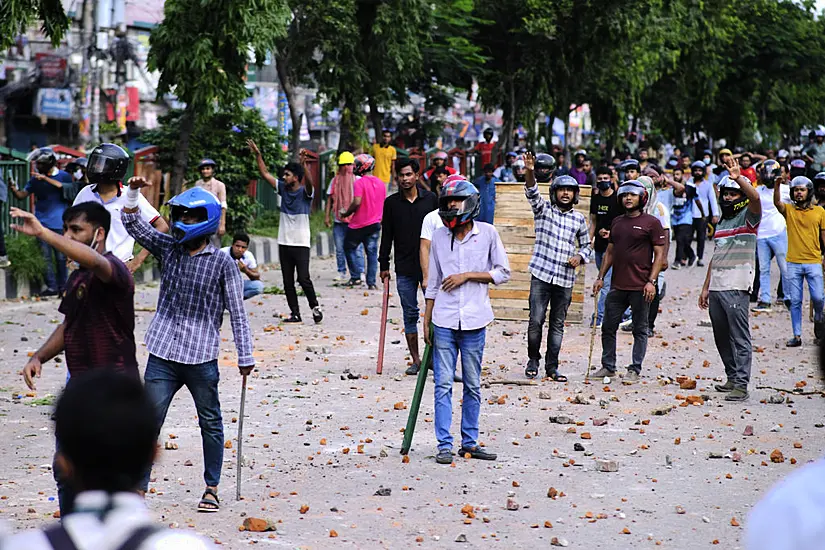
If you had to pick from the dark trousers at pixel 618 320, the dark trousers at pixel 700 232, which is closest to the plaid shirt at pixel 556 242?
the dark trousers at pixel 618 320

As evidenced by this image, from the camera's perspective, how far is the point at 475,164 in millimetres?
36906

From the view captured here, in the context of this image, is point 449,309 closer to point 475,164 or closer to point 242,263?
point 242,263

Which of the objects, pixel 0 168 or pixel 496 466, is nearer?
pixel 496 466

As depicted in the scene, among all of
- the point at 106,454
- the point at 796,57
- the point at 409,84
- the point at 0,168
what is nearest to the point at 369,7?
the point at 409,84

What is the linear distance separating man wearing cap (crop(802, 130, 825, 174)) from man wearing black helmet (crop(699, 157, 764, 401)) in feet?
58.7

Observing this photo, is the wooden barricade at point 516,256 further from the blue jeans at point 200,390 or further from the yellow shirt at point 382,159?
the yellow shirt at point 382,159

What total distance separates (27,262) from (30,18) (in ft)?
13.5

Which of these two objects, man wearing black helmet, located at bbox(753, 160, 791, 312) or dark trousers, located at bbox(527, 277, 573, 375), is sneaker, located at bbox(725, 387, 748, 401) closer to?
dark trousers, located at bbox(527, 277, 573, 375)

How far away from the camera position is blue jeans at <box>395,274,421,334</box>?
11172 mm

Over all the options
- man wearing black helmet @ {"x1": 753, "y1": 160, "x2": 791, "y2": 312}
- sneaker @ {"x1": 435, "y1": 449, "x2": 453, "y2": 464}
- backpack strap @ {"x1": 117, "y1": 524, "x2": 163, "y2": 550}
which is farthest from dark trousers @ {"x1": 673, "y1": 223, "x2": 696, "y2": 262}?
backpack strap @ {"x1": 117, "y1": 524, "x2": 163, "y2": 550}

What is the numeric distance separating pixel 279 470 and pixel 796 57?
139 feet

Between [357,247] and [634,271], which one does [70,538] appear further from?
[357,247]

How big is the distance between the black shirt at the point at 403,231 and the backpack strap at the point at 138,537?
8.64 metres

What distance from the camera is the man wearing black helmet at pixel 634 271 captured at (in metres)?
11.2
